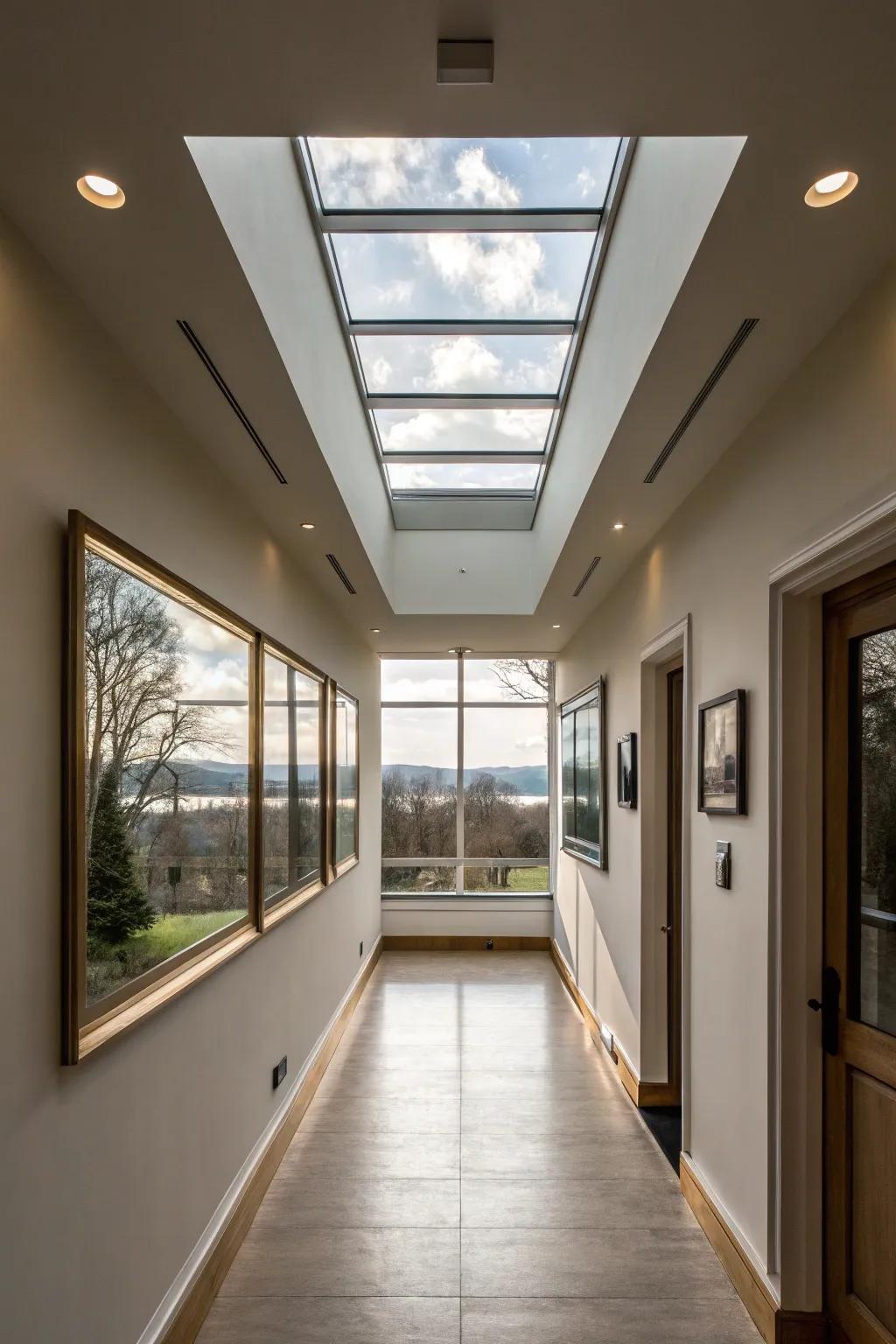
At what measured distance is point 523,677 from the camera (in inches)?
347

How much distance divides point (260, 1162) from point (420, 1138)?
0.89 m

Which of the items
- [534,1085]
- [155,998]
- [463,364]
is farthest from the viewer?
[534,1085]

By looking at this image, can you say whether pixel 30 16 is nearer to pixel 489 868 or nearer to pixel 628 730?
pixel 628 730

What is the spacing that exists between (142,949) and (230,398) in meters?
1.54

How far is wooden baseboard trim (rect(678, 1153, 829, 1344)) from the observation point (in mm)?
2424

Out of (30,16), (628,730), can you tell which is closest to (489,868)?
(628,730)

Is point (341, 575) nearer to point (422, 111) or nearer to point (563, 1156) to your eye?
point (563, 1156)

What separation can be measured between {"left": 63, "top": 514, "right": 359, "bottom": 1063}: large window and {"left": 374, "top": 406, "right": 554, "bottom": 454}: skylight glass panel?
1.56 m

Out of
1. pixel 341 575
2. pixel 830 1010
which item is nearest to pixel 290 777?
pixel 341 575

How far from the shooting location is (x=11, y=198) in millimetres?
1663

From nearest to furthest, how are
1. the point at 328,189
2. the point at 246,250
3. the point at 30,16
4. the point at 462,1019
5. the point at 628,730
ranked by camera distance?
the point at 30,16 < the point at 246,250 < the point at 328,189 < the point at 628,730 < the point at 462,1019

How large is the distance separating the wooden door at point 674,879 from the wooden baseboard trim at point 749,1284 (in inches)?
36.3

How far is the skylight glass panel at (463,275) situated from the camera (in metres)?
3.23

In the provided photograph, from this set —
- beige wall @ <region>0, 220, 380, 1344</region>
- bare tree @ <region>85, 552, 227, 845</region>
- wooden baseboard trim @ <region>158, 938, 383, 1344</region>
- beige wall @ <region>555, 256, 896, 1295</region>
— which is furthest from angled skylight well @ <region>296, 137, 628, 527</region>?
wooden baseboard trim @ <region>158, 938, 383, 1344</region>
